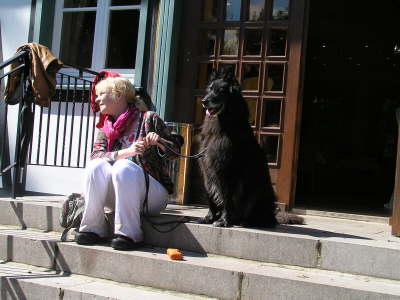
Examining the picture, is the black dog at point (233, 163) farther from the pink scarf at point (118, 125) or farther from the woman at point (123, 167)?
the pink scarf at point (118, 125)

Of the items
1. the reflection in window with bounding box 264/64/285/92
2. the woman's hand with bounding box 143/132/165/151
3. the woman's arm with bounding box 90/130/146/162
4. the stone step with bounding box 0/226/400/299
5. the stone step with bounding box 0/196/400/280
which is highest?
the reflection in window with bounding box 264/64/285/92

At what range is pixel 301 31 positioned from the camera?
4.79 meters

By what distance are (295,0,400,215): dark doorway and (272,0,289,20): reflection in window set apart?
13.5 ft

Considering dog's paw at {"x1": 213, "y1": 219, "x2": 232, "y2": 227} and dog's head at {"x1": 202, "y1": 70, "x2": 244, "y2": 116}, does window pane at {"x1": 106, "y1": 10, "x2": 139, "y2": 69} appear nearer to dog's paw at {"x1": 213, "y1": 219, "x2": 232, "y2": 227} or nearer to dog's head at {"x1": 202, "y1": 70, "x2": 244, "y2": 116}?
dog's head at {"x1": 202, "y1": 70, "x2": 244, "y2": 116}

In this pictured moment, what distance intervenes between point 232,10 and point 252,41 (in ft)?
1.29

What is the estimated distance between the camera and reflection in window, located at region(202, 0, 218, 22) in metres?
5.22

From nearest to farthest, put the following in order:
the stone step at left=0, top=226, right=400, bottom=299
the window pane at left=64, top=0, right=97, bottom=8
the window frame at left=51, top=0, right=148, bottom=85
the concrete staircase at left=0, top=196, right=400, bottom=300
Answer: the stone step at left=0, top=226, right=400, bottom=299, the concrete staircase at left=0, top=196, right=400, bottom=300, the window frame at left=51, top=0, right=148, bottom=85, the window pane at left=64, top=0, right=97, bottom=8

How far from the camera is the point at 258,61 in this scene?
4.98 meters

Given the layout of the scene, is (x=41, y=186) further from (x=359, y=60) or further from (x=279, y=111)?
(x=359, y=60)

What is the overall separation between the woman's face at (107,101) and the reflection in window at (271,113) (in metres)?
1.73

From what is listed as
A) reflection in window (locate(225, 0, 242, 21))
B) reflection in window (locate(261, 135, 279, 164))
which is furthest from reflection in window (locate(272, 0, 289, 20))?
reflection in window (locate(261, 135, 279, 164))

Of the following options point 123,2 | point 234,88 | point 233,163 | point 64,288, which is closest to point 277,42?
point 234,88

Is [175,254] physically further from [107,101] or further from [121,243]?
[107,101]

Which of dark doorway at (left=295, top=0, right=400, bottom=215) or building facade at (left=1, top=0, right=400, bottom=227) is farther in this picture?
dark doorway at (left=295, top=0, right=400, bottom=215)
